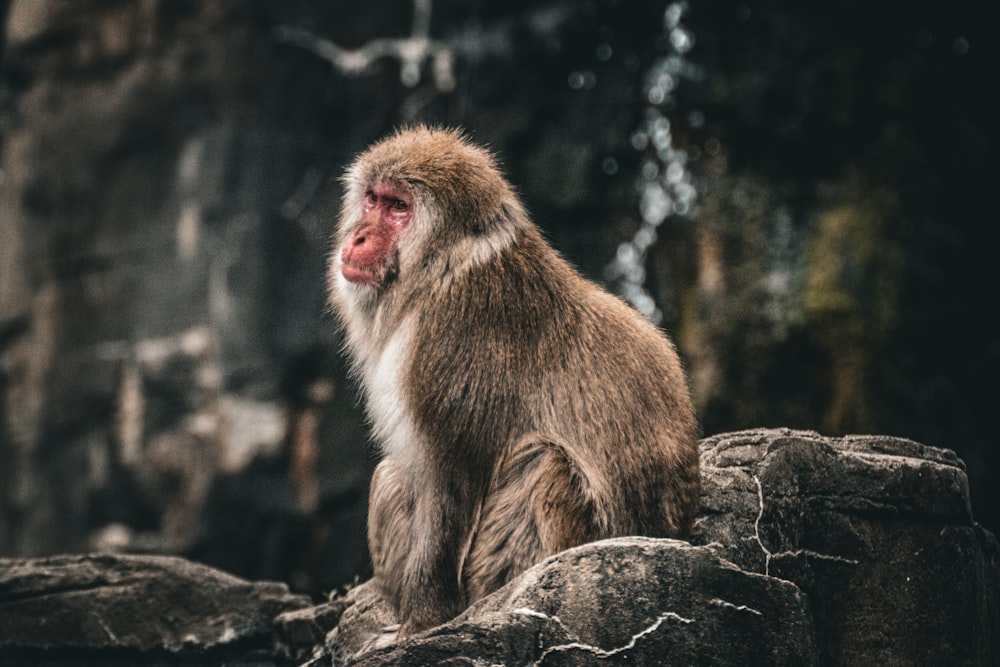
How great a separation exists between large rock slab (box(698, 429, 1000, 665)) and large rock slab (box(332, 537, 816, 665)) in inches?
17.5

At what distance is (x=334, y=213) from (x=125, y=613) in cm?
484

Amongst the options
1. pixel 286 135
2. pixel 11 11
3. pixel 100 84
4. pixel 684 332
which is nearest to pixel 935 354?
pixel 684 332

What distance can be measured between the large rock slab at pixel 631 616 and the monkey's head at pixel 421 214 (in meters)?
1.24

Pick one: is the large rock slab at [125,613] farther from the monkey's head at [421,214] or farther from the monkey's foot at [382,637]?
the monkey's head at [421,214]

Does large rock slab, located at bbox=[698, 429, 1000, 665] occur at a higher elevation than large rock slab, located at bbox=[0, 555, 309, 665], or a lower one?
higher

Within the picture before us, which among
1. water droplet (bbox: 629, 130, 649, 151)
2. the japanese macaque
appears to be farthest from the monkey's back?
water droplet (bbox: 629, 130, 649, 151)

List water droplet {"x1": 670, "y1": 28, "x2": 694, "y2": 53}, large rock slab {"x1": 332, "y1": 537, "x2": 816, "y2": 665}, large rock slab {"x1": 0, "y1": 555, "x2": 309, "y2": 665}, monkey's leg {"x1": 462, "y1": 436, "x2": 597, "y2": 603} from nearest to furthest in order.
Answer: large rock slab {"x1": 332, "y1": 537, "x2": 816, "y2": 665} < monkey's leg {"x1": 462, "y1": 436, "x2": 597, "y2": 603} < large rock slab {"x1": 0, "y1": 555, "x2": 309, "y2": 665} < water droplet {"x1": 670, "y1": 28, "x2": 694, "y2": 53}

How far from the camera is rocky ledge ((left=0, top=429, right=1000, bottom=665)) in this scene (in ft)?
9.91

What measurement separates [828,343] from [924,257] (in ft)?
2.92

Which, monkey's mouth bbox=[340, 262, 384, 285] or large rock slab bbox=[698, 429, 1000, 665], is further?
monkey's mouth bbox=[340, 262, 384, 285]

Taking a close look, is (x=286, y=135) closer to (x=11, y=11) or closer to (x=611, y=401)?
(x=11, y=11)

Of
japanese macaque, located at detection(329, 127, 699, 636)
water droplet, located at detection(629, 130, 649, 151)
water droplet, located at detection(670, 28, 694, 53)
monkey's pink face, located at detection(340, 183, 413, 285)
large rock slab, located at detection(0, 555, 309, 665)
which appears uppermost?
water droplet, located at detection(670, 28, 694, 53)

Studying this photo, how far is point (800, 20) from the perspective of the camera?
27.6 ft

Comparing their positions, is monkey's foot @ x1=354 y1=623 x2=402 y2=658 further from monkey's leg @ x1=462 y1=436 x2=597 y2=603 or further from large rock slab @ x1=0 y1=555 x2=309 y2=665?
large rock slab @ x1=0 y1=555 x2=309 y2=665
